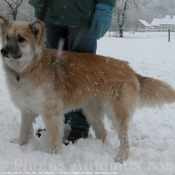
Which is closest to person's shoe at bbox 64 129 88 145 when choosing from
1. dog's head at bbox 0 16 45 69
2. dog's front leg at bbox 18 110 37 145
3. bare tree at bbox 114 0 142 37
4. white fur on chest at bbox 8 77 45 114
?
dog's front leg at bbox 18 110 37 145

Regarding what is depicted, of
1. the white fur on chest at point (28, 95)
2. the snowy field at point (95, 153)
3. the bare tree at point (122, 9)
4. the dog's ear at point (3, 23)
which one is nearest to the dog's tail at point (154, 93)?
the snowy field at point (95, 153)

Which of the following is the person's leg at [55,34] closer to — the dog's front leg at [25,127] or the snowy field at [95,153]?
the dog's front leg at [25,127]

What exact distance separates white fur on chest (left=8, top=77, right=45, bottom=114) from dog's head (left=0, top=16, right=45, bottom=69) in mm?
223

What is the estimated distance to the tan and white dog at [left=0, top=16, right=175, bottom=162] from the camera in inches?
123

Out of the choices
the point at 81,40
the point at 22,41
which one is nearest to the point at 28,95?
the point at 22,41

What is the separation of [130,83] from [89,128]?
1195 mm

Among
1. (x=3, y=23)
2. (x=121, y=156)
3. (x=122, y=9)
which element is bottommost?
(x=121, y=156)

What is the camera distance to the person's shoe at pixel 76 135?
3812mm

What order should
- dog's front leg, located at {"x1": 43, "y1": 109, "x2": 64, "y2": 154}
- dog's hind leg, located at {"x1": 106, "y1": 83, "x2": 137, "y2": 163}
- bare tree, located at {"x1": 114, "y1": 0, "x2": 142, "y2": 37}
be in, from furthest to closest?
1. bare tree, located at {"x1": 114, "y1": 0, "x2": 142, "y2": 37}
2. dog's hind leg, located at {"x1": 106, "y1": 83, "x2": 137, "y2": 163}
3. dog's front leg, located at {"x1": 43, "y1": 109, "x2": 64, "y2": 154}

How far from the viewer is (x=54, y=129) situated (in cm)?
330

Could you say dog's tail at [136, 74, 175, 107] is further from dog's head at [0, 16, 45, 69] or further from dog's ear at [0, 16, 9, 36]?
dog's ear at [0, 16, 9, 36]

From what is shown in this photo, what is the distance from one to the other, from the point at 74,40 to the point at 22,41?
82 cm

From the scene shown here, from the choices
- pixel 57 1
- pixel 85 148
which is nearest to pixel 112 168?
pixel 85 148

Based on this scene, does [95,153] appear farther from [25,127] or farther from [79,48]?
[79,48]
